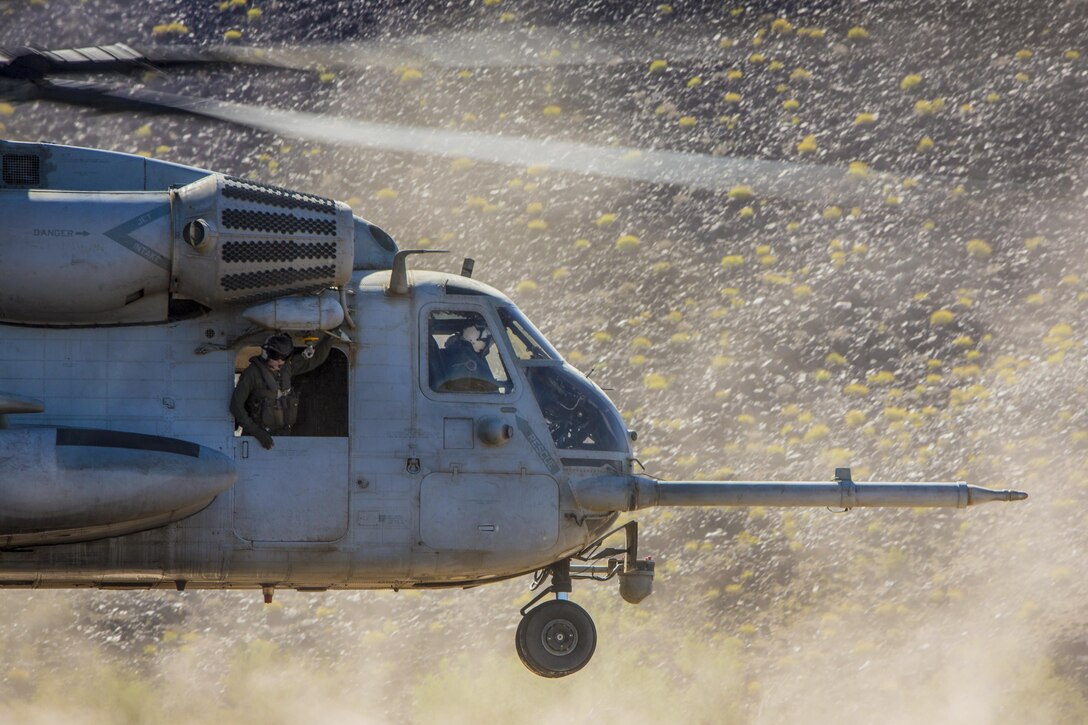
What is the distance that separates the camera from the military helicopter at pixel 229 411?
10039 mm

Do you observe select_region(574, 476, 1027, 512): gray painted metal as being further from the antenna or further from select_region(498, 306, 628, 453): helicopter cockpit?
the antenna

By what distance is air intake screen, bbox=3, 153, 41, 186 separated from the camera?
10.6m

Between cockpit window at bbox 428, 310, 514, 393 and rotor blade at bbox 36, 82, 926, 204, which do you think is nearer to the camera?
cockpit window at bbox 428, 310, 514, 393

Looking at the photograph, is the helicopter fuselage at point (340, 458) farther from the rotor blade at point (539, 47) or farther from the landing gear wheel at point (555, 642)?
the rotor blade at point (539, 47)

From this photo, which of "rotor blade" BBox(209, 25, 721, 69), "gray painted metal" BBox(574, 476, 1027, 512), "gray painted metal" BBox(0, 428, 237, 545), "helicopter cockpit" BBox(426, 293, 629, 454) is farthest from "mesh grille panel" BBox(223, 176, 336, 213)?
"rotor blade" BBox(209, 25, 721, 69)

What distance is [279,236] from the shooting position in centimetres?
1048

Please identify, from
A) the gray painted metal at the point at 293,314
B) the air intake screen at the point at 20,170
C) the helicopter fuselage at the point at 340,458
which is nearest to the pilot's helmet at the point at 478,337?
the helicopter fuselage at the point at 340,458

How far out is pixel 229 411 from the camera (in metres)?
10.5

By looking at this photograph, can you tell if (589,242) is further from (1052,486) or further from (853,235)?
(1052,486)

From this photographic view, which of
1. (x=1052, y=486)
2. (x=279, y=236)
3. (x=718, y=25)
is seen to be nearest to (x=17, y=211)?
(x=279, y=236)

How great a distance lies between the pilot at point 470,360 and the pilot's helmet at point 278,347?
123cm

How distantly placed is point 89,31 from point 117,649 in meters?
13.2

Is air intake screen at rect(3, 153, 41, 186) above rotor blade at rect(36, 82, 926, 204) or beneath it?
beneath

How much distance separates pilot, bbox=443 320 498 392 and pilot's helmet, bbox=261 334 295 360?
4.05 ft
